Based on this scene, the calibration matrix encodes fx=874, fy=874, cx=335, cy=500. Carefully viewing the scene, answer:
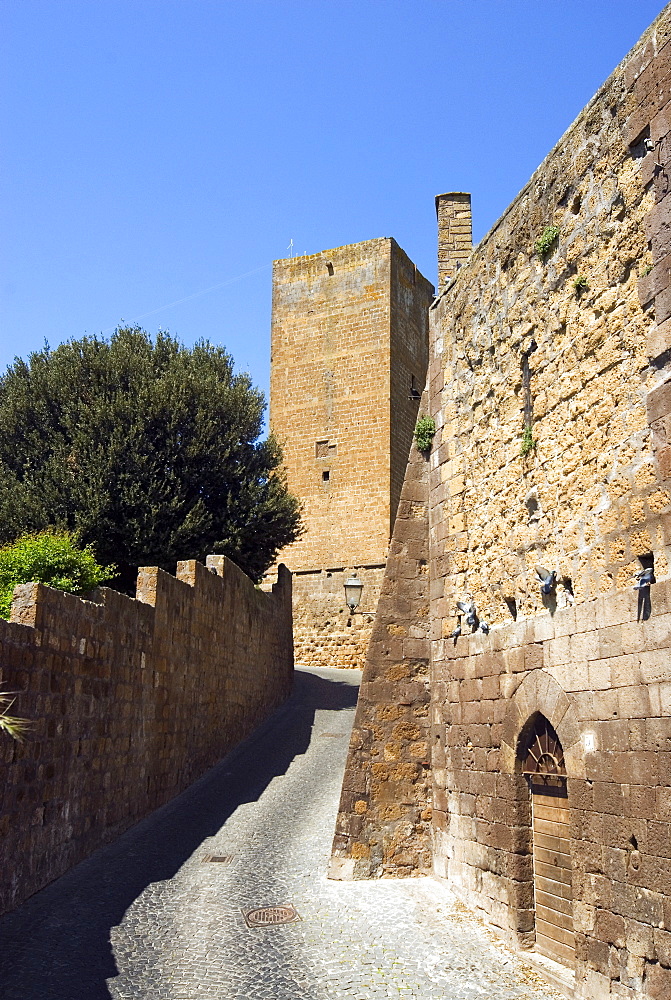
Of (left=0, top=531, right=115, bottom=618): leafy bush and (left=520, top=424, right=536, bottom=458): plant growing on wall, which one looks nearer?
(left=520, top=424, right=536, bottom=458): plant growing on wall

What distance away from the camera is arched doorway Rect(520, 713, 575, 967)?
6094 mm

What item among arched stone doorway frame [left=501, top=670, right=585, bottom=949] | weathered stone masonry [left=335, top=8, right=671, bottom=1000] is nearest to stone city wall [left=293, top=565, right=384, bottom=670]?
weathered stone masonry [left=335, top=8, right=671, bottom=1000]

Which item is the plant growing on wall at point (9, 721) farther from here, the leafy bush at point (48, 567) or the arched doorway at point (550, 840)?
the arched doorway at point (550, 840)

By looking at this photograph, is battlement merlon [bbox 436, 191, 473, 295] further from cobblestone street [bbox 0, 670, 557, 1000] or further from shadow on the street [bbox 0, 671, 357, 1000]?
shadow on the street [bbox 0, 671, 357, 1000]

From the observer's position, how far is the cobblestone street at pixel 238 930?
5.76 metres

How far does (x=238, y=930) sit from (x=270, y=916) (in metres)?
0.45

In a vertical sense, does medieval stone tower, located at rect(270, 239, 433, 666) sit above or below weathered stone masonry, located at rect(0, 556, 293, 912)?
above

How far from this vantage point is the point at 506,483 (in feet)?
24.7

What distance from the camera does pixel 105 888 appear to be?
7492mm

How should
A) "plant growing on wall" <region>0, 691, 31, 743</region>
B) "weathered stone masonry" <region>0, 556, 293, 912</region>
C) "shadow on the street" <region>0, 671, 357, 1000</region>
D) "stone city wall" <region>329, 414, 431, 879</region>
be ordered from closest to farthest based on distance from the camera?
"shadow on the street" <region>0, 671, 357, 1000</region> → "plant growing on wall" <region>0, 691, 31, 743</region> → "weathered stone masonry" <region>0, 556, 293, 912</region> → "stone city wall" <region>329, 414, 431, 879</region>

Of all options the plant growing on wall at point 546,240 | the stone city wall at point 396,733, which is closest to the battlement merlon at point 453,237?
the stone city wall at point 396,733

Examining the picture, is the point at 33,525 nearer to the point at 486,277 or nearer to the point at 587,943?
the point at 486,277

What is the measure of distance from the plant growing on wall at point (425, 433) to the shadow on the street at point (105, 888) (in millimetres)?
4780

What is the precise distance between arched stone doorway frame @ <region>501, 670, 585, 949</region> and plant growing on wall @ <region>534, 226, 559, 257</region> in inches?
132
